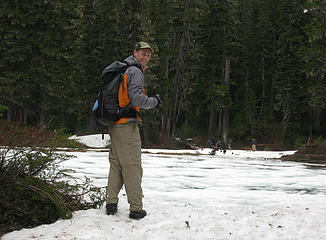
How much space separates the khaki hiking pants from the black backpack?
0.50ft

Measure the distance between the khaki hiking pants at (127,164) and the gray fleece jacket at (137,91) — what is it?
13.4 inches

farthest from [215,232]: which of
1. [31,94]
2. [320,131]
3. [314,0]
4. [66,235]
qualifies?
[320,131]

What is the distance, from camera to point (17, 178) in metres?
4.51

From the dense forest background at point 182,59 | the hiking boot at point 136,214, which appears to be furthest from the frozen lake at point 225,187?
the dense forest background at point 182,59

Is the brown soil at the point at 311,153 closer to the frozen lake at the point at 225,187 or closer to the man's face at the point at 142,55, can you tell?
the frozen lake at the point at 225,187

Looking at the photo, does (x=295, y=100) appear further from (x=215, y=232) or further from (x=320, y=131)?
(x=215, y=232)

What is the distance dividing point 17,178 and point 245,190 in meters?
4.71

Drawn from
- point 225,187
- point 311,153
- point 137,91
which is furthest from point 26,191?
point 311,153

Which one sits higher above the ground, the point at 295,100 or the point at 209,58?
the point at 209,58

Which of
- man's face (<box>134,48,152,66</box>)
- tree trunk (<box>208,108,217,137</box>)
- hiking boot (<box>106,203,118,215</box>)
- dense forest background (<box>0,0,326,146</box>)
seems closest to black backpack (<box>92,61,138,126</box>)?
man's face (<box>134,48,152,66</box>)

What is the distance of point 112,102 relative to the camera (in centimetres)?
476

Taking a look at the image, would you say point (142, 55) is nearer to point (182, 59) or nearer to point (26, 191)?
point (26, 191)

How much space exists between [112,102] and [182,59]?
34.0 meters

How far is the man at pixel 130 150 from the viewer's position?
467 cm
